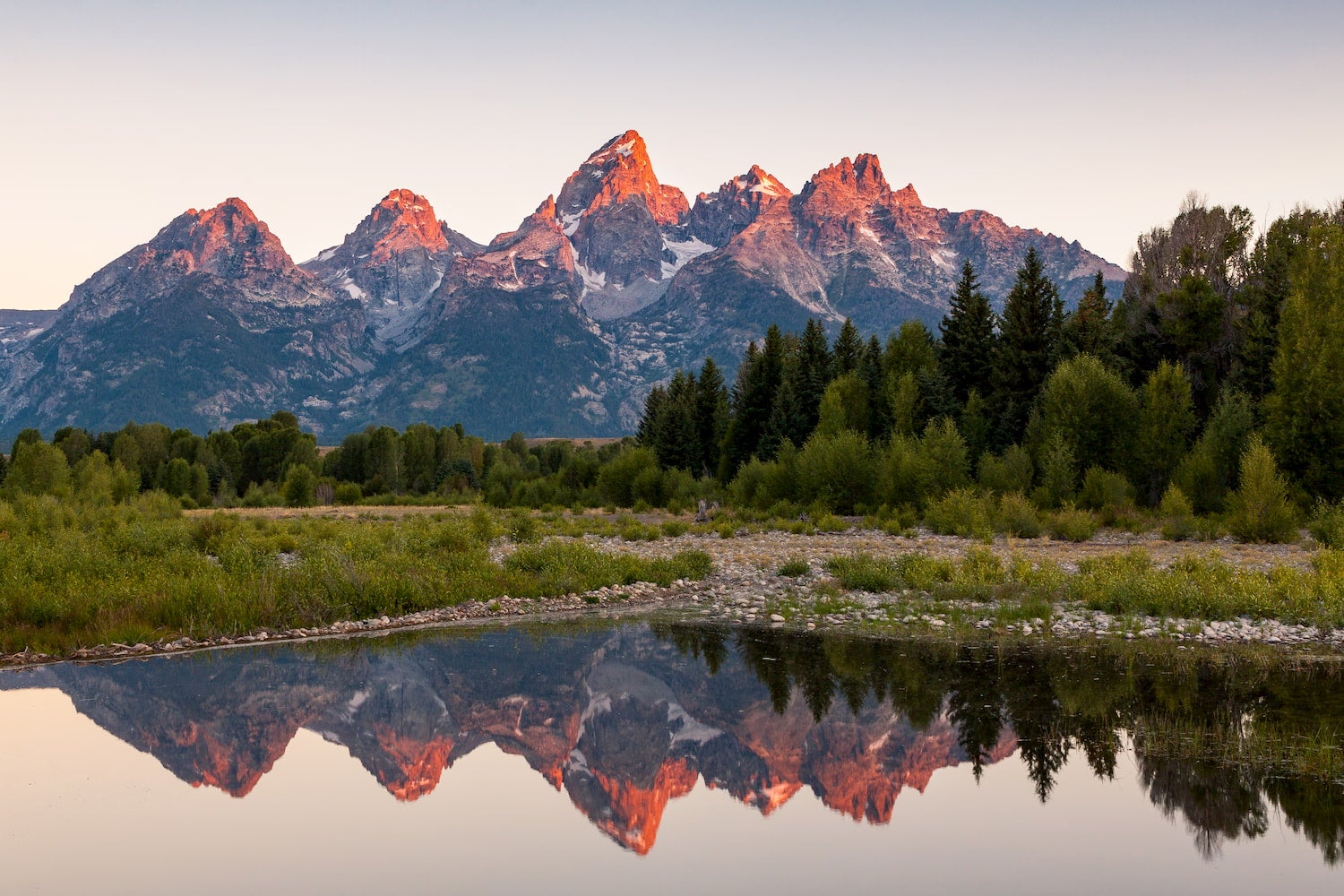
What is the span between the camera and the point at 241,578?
21953mm

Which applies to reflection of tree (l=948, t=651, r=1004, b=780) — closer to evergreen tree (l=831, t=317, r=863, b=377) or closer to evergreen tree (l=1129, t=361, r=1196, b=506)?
evergreen tree (l=1129, t=361, r=1196, b=506)

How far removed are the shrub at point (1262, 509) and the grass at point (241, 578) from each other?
19232mm

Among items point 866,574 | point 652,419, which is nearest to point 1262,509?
point 866,574

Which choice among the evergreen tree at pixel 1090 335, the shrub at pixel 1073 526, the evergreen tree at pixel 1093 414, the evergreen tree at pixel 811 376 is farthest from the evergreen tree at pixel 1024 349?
the shrub at pixel 1073 526

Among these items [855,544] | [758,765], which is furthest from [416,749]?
[855,544]

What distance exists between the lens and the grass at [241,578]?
18.8 meters

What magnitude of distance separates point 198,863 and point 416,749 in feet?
12.8

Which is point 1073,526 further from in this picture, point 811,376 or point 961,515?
point 811,376

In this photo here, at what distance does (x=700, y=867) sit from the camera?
9.45 m

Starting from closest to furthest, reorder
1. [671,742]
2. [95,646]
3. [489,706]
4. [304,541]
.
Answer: [671,742]
[489,706]
[95,646]
[304,541]

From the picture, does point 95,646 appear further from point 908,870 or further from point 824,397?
point 824,397

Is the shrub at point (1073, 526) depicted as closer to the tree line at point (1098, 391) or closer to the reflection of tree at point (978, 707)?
the tree line at point (1098, 391)

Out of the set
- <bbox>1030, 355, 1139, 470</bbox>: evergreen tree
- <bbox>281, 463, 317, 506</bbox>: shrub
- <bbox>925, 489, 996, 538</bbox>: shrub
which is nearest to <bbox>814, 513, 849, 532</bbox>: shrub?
<bbox>925, 489, 996, 538</bbox>: shrub

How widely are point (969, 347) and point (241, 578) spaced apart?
4543cm
